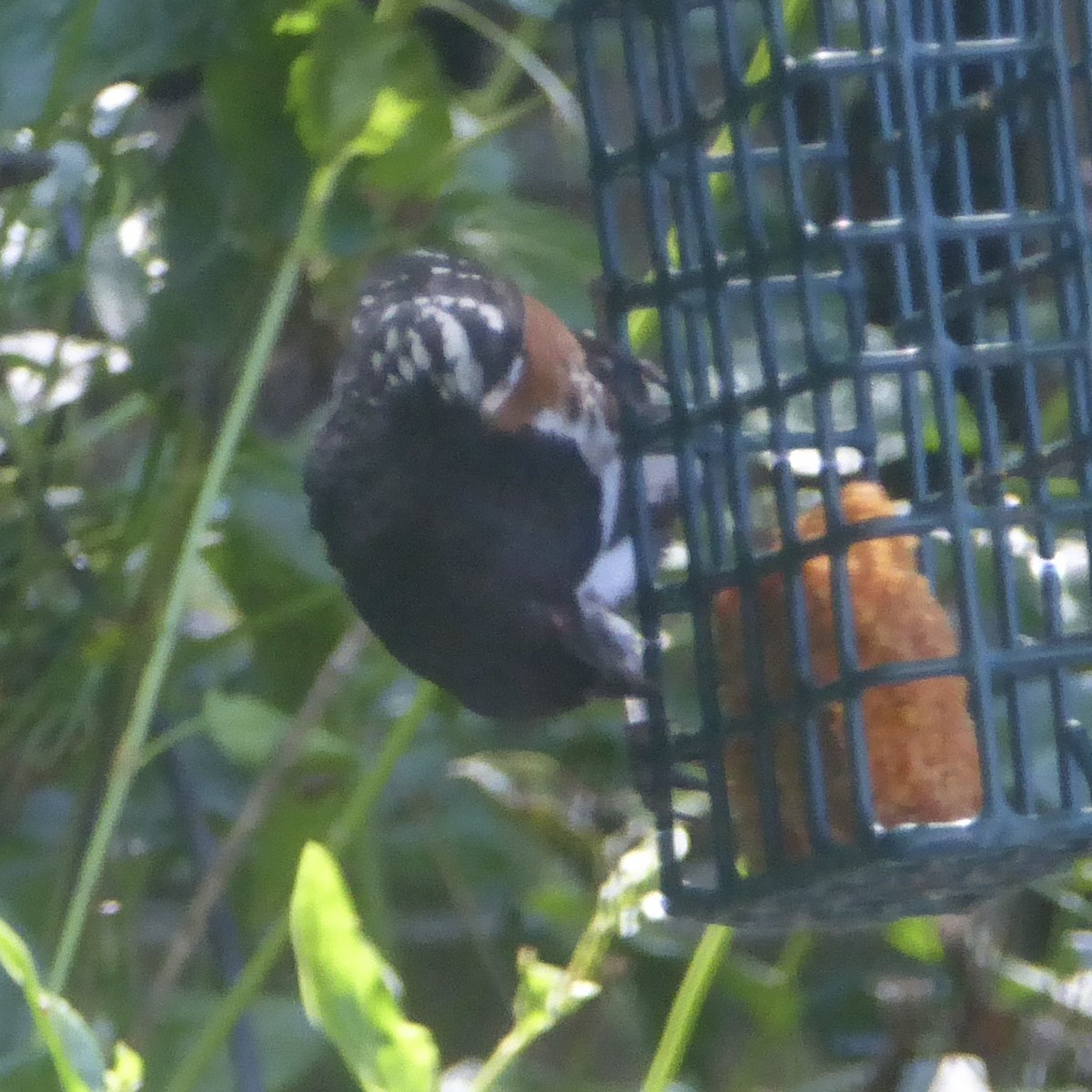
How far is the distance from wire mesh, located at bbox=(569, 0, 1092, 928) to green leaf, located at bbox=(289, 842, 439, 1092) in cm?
22

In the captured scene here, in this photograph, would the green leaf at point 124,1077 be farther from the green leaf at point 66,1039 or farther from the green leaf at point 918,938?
the green leaf at point 918,938

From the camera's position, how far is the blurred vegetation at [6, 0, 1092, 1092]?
3.47 feet

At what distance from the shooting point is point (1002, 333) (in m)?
1.29

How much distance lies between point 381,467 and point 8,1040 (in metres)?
0.42

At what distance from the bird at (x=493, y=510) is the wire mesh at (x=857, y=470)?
12 cm

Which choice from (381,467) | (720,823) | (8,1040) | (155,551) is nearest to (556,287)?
(381,467)

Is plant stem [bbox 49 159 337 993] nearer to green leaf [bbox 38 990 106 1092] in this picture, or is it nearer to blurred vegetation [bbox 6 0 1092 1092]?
blurred vegetation [bbox 6 0 1092 1092]

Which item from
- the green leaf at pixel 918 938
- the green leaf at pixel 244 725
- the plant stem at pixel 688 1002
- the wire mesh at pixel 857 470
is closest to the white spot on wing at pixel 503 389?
the wire mesh at pixel 857 470

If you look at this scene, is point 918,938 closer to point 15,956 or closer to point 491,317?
point 491,317

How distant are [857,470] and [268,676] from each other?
21.8 inches

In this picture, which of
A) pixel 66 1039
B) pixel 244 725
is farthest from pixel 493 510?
pixel 66 1039

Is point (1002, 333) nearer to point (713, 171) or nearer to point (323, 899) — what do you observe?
point (713, 171)

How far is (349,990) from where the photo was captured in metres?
0.69

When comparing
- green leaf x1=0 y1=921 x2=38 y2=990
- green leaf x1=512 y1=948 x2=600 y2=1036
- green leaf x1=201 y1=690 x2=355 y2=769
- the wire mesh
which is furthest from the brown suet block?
green leaf x1=0 y1=921 x2=38 y2=990
